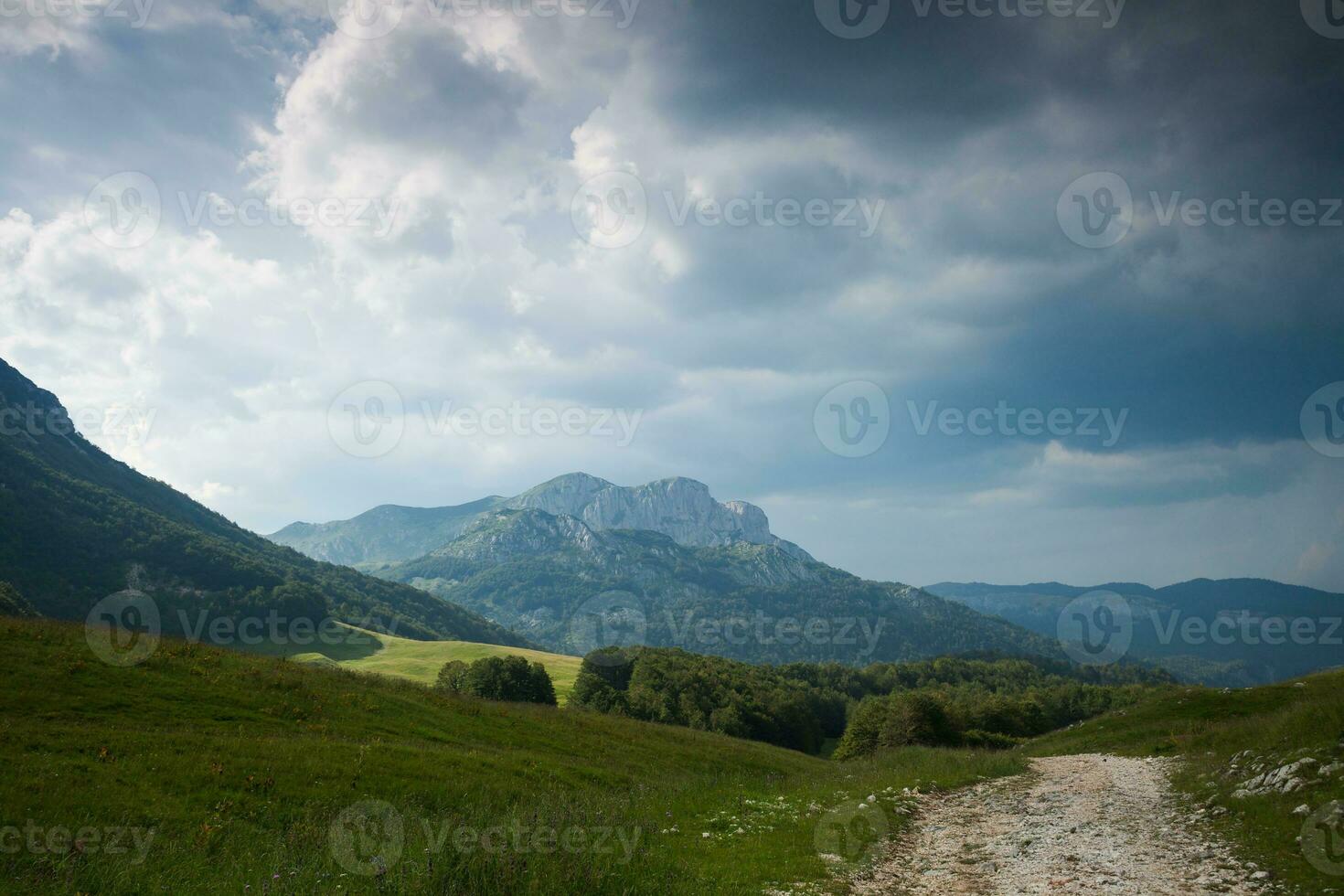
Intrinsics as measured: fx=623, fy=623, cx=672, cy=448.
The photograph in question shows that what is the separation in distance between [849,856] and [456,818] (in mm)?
9936

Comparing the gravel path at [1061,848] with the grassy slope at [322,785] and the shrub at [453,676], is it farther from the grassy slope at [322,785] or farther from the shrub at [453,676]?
the shrub at [453,676]

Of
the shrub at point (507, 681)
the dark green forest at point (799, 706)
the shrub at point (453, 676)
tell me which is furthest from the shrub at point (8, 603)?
the dark green forest at point (799, 706)

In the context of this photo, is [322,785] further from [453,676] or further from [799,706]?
[799,706]

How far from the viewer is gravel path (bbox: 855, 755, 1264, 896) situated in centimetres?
1239

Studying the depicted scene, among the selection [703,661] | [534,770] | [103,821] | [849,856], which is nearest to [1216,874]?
[849,856]

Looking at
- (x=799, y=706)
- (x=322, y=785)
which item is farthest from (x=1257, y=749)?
(x=799, y=706)

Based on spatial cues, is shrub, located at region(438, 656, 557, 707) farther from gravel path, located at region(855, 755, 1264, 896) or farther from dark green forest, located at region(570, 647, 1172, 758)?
gravel path, located at region(855, 755, 1264, 896)

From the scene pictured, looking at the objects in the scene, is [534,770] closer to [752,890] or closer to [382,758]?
[382,758]

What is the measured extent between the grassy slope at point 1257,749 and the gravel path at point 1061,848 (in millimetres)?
784

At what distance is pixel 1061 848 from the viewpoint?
15164 millimetres

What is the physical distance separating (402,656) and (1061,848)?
135 metres

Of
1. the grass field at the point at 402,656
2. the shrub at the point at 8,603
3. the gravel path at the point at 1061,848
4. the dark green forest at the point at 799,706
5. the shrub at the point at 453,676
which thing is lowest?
the grass field at the point at 402,656

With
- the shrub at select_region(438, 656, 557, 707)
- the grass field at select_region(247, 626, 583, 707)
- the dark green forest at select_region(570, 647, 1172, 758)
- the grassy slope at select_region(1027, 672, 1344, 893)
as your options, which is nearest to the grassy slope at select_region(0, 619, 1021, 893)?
the grassy slope at select_region(1027, 672, 1344, 893)

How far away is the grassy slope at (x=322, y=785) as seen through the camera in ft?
35.9
